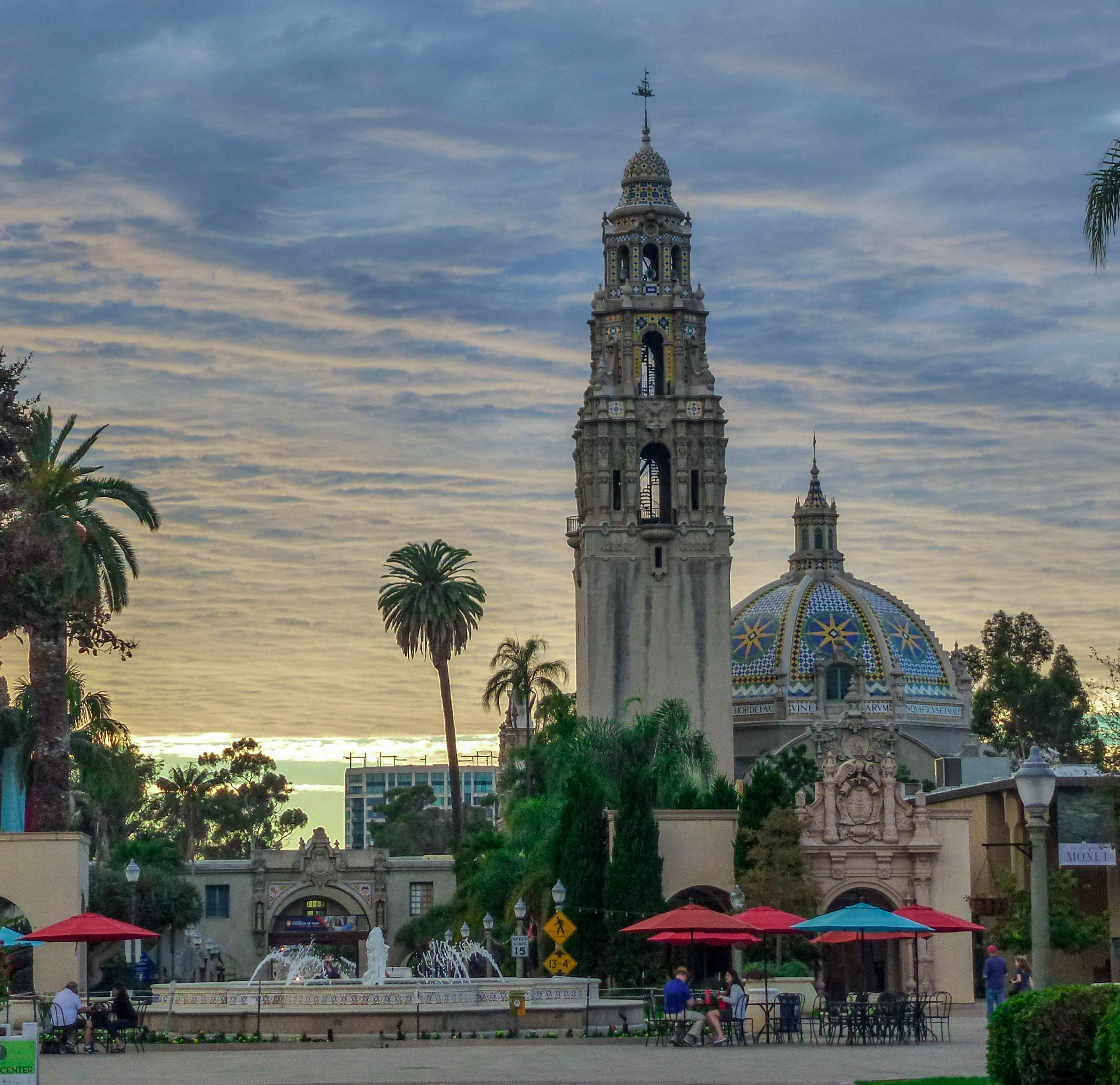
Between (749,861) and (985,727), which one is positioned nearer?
(749,861)

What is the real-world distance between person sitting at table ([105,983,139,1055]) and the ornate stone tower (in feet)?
164

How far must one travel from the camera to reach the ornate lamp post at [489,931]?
218 feet

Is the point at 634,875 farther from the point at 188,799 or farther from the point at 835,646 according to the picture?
the point at 188,799

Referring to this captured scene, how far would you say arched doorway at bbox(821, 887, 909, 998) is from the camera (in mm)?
58281

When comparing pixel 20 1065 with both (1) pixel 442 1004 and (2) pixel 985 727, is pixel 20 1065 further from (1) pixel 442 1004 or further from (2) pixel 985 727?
(2) pixel 985 727

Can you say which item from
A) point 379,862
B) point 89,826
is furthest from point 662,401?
point 89,826

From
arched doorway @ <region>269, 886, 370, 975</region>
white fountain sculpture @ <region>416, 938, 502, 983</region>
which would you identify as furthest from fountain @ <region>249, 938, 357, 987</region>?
arched doorway @ <region>269, 886, 370, 975</region>

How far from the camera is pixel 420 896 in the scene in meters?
93.6

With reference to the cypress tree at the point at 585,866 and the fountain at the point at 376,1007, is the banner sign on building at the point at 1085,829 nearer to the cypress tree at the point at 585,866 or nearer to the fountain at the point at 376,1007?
the cypress tree at the point at 585,866

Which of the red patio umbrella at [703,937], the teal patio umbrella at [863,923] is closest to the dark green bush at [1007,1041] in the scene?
the teal patio umbrella at [863,923]

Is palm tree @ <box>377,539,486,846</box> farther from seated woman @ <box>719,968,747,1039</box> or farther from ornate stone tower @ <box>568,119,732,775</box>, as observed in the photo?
seated woman @ <box>719,968,747,1039</box>

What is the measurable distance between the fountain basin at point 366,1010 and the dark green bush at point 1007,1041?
1688cm

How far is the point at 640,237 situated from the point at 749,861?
41088 millimetres

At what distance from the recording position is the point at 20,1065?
2302cm
